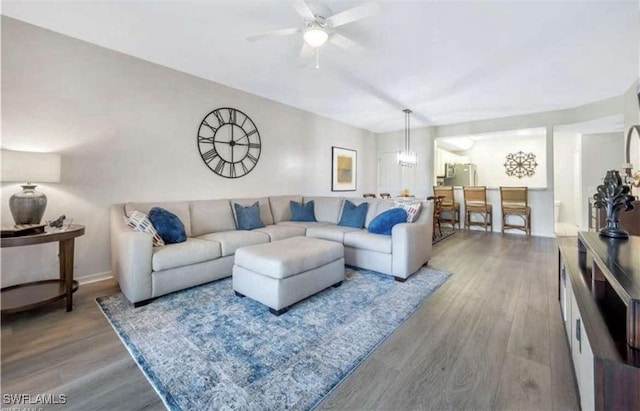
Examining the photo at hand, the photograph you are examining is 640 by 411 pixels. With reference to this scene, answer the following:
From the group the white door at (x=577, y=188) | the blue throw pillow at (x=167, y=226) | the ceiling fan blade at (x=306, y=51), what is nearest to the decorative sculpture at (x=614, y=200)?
the ceiling fan blade at (x=306, y=51)

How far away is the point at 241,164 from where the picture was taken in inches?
170

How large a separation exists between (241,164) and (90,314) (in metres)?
2.66

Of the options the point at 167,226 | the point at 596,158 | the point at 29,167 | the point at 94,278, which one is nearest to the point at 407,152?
the point at 596,158

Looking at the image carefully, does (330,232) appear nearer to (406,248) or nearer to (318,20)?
(406,248)

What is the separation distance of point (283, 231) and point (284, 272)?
1.45 m

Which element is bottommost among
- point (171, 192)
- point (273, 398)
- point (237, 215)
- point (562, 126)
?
point (273, 398)

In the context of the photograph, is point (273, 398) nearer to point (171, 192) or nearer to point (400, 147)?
point (171, 192)

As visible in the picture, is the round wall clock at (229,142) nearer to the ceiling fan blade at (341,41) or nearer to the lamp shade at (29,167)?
the lamp shade at (29,167)

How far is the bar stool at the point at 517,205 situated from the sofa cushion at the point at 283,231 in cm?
453

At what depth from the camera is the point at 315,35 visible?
2.28m

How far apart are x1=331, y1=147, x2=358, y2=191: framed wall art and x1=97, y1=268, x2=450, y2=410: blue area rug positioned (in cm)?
383

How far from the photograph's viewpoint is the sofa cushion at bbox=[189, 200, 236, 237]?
3.43 meters

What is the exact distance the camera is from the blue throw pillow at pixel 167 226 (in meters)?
2.78

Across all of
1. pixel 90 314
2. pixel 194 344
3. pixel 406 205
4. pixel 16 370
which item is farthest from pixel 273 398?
pixel 406 205
